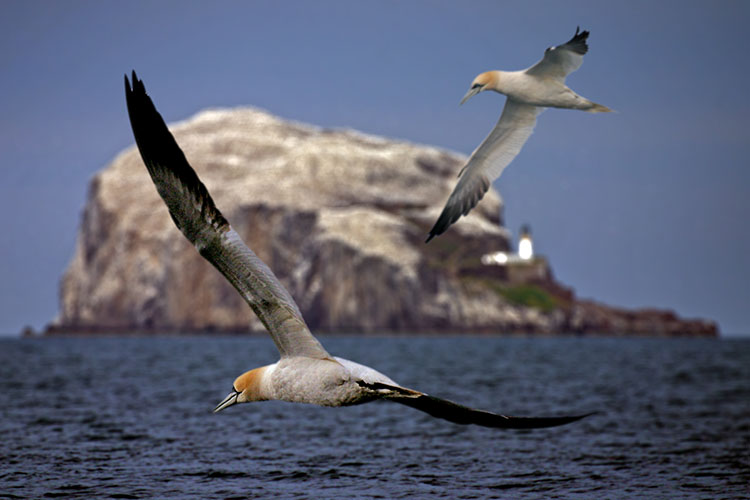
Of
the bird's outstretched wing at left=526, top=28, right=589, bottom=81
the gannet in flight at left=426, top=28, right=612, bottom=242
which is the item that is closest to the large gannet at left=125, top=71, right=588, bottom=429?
the gannet in flight at left=426, top=28, right=612, bottom=242

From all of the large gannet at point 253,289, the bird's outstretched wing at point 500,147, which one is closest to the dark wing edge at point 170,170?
the large gannet at point 253,289

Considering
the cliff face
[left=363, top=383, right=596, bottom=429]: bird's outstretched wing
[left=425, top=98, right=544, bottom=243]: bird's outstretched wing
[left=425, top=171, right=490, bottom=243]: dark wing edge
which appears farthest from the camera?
the cliff face

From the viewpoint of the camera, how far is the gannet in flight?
12922mm

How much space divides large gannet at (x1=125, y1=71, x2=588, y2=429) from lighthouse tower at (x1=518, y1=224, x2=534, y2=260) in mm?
163584

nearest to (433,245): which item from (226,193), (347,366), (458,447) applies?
(226,193)

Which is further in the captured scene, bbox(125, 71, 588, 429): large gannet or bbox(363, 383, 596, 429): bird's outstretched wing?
bbox(125, 71, 588, 429): large gannet

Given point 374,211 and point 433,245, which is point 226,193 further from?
point 433,245

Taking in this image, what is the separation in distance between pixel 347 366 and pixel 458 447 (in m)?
11.6

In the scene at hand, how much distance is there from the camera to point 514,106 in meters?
14.8

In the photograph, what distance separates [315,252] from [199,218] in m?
144

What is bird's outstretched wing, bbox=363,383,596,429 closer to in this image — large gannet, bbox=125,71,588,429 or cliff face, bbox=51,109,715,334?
large gannet, bbox=125,71,588,429

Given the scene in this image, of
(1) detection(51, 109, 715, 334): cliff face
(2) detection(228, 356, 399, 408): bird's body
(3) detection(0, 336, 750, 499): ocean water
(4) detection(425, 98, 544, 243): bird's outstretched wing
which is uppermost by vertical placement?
(1) detection(51, 109, 715, 334): cliff face

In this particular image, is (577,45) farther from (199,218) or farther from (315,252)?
(315,252)

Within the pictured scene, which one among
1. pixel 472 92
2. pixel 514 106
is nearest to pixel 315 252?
pixel 514 106
